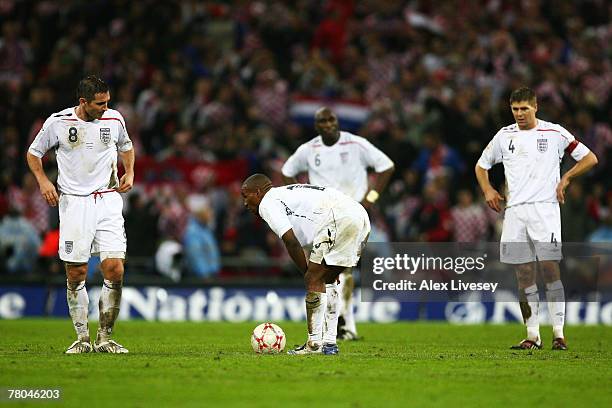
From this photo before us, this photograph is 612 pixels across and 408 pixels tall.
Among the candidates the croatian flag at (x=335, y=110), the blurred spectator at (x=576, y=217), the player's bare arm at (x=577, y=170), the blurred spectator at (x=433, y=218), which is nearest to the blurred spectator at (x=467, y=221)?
the blurred spectator at (x=433, y=218)

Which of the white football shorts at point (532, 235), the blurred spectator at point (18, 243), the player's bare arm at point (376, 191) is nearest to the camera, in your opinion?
the white football shorts at point (532, 235)

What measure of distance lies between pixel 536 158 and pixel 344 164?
3.13 meters

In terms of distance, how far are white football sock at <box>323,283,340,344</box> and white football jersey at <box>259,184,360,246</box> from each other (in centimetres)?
74

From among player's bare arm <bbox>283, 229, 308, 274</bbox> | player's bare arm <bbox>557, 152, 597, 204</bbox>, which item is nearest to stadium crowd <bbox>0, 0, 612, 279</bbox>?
player's bare arm <bbox>557, 152, 597, 204</bbox>

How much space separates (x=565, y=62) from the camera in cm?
2506

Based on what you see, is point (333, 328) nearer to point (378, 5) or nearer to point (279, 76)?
point (279, 76)

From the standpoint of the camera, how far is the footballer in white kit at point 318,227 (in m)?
11.4

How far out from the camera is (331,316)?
1216cm

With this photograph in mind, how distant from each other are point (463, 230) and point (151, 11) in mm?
9936

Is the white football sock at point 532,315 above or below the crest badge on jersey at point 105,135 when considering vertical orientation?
below

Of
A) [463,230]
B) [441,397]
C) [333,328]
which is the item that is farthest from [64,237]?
[463,230]

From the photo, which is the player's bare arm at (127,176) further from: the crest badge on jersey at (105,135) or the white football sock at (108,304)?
the white football sock at (108,304)

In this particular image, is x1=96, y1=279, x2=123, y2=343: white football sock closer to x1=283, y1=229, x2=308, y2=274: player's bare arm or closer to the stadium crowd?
x1=283, y1=229, x2=308, y2=274: player's bare arm

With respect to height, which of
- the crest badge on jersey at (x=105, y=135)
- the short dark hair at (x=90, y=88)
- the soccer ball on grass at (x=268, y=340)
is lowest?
the soccer ball on grass at (x=268, y=340)
